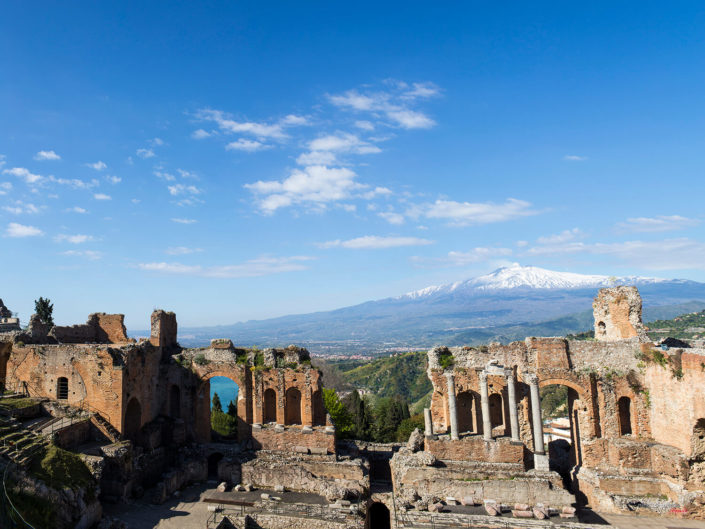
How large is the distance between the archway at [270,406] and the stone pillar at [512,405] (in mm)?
13319

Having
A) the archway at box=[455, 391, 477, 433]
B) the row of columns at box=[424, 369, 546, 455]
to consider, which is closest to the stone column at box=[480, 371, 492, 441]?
the row of columns at box=[424, 369, 546, 455]

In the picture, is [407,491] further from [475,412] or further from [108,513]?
[108,513]

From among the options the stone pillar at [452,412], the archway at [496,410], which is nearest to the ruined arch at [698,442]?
the archway at [496,410]

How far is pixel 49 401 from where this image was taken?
23.6m

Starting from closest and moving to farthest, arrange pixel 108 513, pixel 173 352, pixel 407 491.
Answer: pixel 108 513 < pixel 407 491 < pixel 173 352

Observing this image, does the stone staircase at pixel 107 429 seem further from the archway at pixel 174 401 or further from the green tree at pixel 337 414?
the green tree at pixel 337 414

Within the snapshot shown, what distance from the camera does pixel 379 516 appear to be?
23875mm

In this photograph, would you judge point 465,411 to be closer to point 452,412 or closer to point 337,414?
point 452,412

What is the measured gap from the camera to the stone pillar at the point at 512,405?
23578mm

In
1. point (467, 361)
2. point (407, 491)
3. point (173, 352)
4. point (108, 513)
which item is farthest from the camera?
point (173, 352)

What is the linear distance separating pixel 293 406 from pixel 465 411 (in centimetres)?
1003

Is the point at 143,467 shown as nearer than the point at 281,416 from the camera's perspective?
Yes

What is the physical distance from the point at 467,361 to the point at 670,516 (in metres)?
10.6

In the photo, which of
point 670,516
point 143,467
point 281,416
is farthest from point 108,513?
point 670,516
